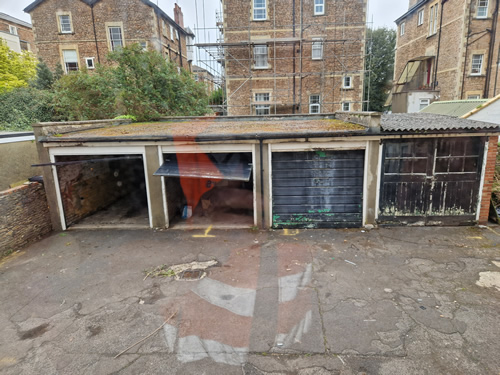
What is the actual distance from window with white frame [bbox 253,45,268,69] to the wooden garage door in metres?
16.5

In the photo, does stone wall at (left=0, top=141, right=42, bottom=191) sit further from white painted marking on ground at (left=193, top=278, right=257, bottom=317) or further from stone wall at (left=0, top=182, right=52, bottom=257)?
white painted marking on ground at (left=193, top=278, right=257, bottom=317)

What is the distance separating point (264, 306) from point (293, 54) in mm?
21123

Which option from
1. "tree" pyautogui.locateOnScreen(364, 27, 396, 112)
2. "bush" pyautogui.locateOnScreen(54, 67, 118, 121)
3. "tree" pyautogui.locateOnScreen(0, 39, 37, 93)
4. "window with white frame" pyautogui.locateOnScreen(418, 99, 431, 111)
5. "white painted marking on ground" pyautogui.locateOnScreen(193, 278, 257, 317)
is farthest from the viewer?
"tree" pyautogui.locateOnScreen(364, 27, 396, 112)

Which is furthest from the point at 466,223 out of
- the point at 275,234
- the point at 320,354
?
the point at 320,354

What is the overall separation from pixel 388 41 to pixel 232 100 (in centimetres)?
2621

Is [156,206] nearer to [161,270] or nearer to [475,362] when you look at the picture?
[161,270]

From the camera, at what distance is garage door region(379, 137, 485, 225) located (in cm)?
796

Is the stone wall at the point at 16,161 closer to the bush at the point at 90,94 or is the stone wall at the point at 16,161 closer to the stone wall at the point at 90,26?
the bush at the point at 90,94

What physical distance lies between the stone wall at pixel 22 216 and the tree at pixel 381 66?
3606 cm

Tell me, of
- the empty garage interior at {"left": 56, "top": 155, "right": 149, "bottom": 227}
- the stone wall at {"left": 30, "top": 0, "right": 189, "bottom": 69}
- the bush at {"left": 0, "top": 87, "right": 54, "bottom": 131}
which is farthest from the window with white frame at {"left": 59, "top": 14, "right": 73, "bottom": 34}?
the empty garage interior at {"left": 56, "top": 155, "right": 149, "bottom": 227}

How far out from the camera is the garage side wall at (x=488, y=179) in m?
7.89

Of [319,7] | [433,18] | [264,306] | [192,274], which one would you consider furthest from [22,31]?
[264,306]

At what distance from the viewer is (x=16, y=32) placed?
35219mm

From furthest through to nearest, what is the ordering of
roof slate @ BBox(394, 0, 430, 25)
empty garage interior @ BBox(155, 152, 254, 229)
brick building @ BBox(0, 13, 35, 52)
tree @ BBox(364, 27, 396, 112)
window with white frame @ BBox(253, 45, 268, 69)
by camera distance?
tree @ BBox(364, 27, 396, 112), brick building @ BBox(0, 13, 35, 52), roof slate @ BBox(394, 0, 430, 25), window with white frame @ BBox(253, 45, 268, 69), empty garage interior @ BBox(155, 152, 254, 229)
